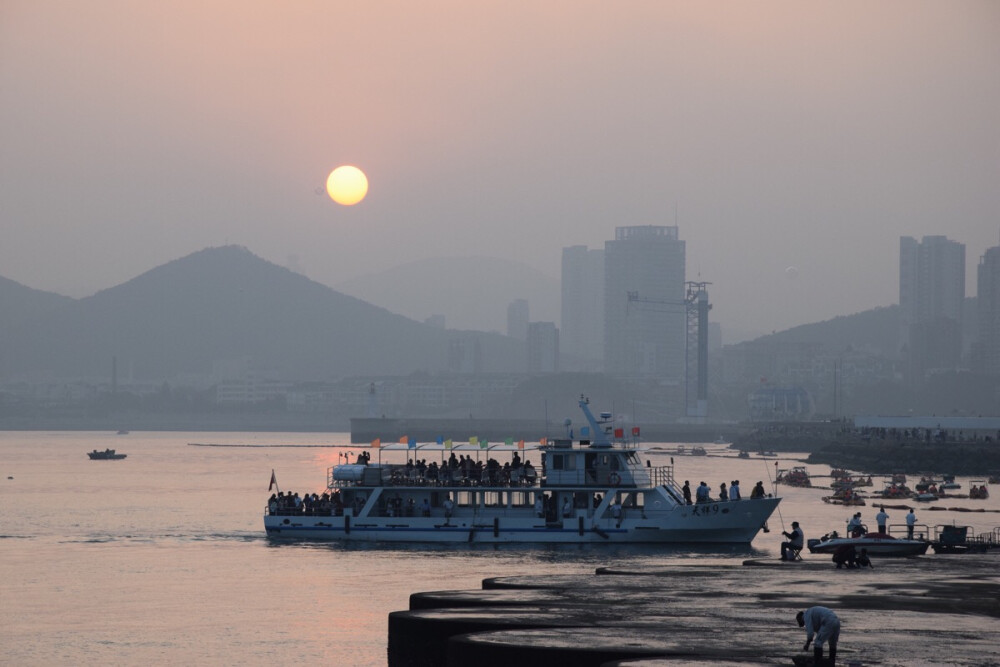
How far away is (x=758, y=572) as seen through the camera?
4444 centimetres

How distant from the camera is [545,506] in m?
63.5

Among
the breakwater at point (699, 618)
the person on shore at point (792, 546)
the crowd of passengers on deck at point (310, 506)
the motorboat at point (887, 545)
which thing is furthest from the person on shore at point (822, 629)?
the crowd of passengers on deck at point (310, 506)

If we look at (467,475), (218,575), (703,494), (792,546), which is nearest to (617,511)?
(703,494)

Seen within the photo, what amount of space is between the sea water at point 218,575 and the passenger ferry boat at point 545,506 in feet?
3.09

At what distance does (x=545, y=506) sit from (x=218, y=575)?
44.3 feet

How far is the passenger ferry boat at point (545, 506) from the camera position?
62.3 metres

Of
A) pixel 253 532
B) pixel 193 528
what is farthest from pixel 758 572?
pixel 193 528

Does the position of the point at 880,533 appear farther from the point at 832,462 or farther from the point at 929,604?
the point at 832,462

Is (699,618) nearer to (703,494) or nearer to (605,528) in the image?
(605,528)

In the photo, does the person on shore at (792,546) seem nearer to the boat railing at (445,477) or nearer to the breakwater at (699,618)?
the breakwater at (699,618)

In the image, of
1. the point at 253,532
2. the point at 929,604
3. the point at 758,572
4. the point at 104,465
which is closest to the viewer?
the point at 929,604

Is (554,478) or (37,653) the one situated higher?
(554,478)

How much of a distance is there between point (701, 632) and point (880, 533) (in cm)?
2585

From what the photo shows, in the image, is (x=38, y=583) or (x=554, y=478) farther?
(x=554, y=478)
